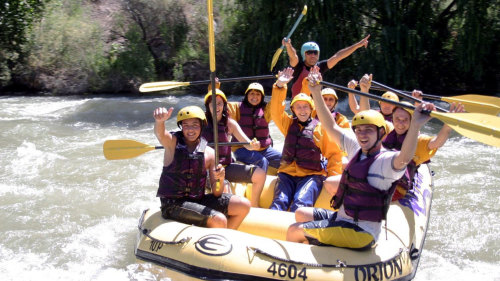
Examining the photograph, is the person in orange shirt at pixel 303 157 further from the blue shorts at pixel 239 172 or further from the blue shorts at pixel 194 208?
the blue shorts at pixel 194 208

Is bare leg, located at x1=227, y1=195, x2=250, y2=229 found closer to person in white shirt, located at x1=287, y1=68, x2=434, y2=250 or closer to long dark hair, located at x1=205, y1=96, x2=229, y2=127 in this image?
person in white shirt, located at x1=287, y1=68, x2=434, y2=250

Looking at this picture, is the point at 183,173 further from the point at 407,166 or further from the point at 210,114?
the point at 407,166

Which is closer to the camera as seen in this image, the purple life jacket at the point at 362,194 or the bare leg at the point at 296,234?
the purple life jacket at the point at 362,194

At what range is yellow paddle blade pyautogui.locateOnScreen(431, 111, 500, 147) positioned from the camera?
9.25 ft

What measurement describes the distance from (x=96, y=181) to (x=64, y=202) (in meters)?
0.72

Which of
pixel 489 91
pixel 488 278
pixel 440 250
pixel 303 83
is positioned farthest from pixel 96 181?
pixel 489 91

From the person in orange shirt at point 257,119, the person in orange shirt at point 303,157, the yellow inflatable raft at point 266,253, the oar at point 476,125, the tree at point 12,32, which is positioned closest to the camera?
the oar at point 476,125

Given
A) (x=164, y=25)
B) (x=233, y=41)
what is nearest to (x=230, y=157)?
(x=233, y=41)

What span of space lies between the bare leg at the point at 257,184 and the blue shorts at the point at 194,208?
0.52 meters

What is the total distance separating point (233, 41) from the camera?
11461 millimetres

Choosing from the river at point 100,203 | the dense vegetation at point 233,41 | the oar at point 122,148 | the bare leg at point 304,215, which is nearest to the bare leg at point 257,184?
the oar at point 122,148

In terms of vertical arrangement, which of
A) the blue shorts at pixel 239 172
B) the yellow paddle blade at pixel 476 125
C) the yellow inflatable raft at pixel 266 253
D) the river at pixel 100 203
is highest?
the yellow paddle blade at pixel 476 125

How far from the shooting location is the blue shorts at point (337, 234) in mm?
3090

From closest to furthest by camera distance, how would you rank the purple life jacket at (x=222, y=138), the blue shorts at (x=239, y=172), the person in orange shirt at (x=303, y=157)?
the person in orange shirt at (x=303, y=157) → the blue shorts at (x=239, y=172) → the purple life jacket at (x=222, y=138)
